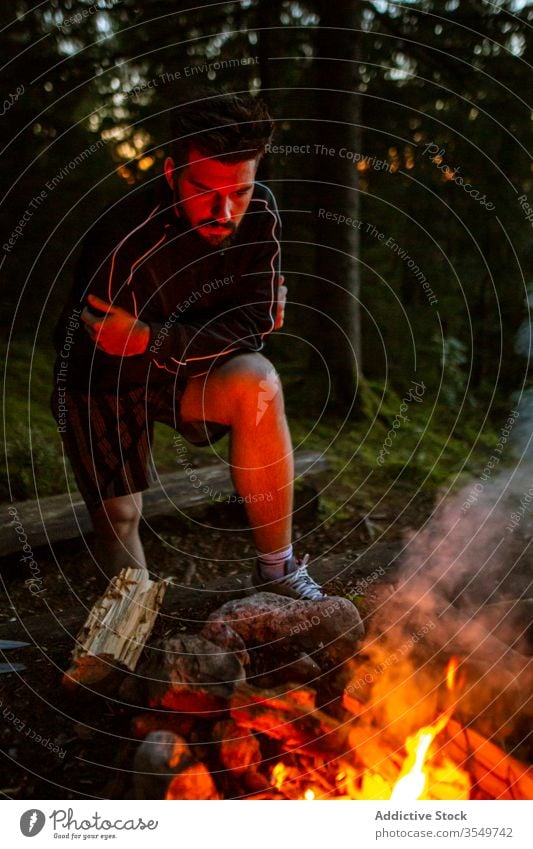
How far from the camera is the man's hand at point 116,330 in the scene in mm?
2129

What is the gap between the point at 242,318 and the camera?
2.26 m

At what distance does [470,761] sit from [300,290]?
12.1ft

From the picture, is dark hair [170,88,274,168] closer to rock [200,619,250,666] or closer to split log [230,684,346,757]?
rock [200,619,250,666]

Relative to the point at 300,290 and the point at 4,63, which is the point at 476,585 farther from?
the point at 4,63

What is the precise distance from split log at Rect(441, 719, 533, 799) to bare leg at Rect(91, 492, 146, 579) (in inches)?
43.4

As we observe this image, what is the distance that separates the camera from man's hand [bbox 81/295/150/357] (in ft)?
6.98

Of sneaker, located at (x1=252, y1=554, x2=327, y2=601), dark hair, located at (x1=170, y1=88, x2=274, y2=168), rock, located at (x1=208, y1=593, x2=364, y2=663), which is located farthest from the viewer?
sneaker, located at (x1=252, y1=554, x2=327, y2=601)

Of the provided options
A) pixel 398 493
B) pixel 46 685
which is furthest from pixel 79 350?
pixel 398 493

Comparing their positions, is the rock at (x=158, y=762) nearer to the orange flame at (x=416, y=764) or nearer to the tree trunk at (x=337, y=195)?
the orange flame at (x=416, y=764)

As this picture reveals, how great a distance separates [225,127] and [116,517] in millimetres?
1298

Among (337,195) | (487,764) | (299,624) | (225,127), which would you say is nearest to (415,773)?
(487,764)

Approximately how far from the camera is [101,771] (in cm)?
169

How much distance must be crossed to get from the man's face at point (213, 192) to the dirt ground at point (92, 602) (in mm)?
1255

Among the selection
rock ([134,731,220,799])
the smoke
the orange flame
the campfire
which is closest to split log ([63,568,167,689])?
the campfire
